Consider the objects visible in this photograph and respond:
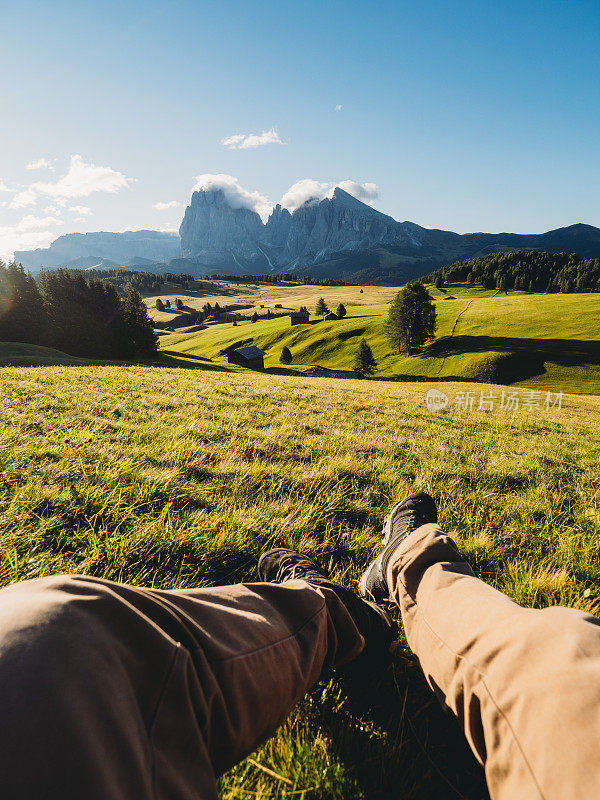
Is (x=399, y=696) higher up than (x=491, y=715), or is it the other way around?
(x=491, y=715)

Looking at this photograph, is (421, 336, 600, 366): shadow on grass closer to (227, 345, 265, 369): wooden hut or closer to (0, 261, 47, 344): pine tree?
(227, 345, 265, 369): wooden hut

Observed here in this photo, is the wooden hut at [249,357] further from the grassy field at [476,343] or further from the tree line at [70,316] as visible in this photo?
the tree line at [70,316]

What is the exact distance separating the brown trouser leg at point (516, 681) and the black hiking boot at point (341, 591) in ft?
0.58

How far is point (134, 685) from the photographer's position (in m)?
1.13

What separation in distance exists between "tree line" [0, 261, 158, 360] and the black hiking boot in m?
56.2

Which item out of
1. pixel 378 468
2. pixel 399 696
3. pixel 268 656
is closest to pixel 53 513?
pixel 268 656

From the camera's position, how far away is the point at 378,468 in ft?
15.2

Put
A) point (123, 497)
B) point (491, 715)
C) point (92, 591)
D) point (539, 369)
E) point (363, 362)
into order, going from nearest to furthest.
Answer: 1. point (92, 591)
2. point (491, 715)
3. point (123, 497)
4. point (539, 369)
5. point (363, 362)

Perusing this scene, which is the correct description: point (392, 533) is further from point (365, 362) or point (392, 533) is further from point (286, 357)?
point (286, 357)

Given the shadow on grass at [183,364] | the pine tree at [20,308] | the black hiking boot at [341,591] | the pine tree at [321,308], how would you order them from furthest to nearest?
the pine tree at [321,308]
the pine tree at [20,308]
the shadow on grass at [183,364]
the black hiking boot at [341,591]

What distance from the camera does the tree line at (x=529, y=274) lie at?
126m

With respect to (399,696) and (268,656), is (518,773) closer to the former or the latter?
(399,696)

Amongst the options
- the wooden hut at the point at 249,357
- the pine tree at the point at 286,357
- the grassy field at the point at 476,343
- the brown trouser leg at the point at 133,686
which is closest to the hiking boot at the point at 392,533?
the brown trouser leg at the point at 133,686

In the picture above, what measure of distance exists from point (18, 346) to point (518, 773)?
4050 centimetres
